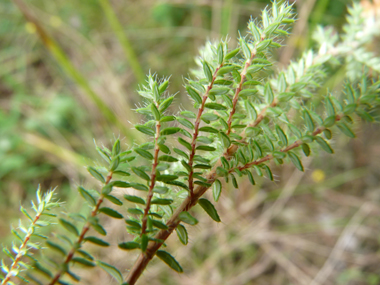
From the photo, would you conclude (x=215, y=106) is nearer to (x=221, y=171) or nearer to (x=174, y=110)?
(x=221, y=171)

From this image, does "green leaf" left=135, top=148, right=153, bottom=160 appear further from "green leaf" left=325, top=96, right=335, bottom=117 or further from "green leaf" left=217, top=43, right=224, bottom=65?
"green leaf" left=325, top=96, right=335, bottom=117

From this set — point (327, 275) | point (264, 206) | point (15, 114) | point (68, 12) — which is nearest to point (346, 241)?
point (327, 275)

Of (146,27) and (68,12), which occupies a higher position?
(68,12)

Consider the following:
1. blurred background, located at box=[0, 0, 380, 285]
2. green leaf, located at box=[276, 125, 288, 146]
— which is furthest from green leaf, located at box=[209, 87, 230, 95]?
blurred background, located at box=[0, 0, 380, 285]

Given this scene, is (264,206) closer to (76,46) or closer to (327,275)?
(327,275)

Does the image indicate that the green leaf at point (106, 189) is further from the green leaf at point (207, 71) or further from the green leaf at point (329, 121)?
the green leaf at point (329, 121)

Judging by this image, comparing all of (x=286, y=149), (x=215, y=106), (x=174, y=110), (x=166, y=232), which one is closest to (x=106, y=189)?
(x=166, y=232)

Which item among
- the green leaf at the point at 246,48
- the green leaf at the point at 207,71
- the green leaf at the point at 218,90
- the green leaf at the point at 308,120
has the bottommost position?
the green leaf at the point at 308,120

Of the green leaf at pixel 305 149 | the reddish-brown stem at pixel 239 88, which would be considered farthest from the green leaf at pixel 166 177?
the green leaf at pixel 305 149
